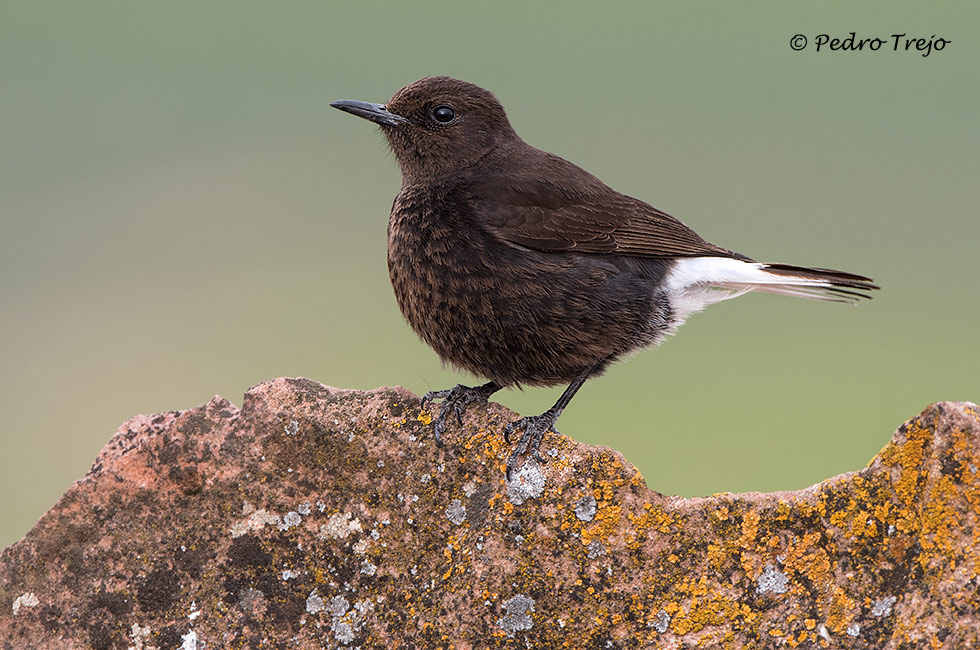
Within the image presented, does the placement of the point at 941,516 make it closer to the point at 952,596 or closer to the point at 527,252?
the point at 952,596

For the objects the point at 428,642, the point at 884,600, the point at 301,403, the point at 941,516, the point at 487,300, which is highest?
the point at 487,300

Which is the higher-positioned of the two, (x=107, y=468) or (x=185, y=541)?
(x=107, y=468)

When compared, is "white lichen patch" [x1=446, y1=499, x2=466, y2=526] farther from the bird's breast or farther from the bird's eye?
the bird's eye

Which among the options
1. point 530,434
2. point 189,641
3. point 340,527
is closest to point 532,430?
point 530,434

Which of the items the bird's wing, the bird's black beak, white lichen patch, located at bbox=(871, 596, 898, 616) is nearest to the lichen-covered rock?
white lichen patch, located at bbox=(871, 596, 898, 616)

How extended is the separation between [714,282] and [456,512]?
2.02 meters

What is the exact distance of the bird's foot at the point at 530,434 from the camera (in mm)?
4070

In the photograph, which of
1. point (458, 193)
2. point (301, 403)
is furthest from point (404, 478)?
point (458, 193)

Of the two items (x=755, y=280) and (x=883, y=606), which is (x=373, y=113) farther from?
(x=883, y=606)

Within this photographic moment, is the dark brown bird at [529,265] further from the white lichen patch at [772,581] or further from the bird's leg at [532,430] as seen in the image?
the white lichen patch at [772,581]

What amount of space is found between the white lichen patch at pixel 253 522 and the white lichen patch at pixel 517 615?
3.31ft

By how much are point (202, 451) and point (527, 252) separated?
6.13 feet

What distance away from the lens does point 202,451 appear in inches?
164

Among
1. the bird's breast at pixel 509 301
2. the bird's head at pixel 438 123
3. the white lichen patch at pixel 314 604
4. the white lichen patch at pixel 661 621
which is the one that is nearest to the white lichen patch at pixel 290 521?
the white lichen patch at pixel 314 604
